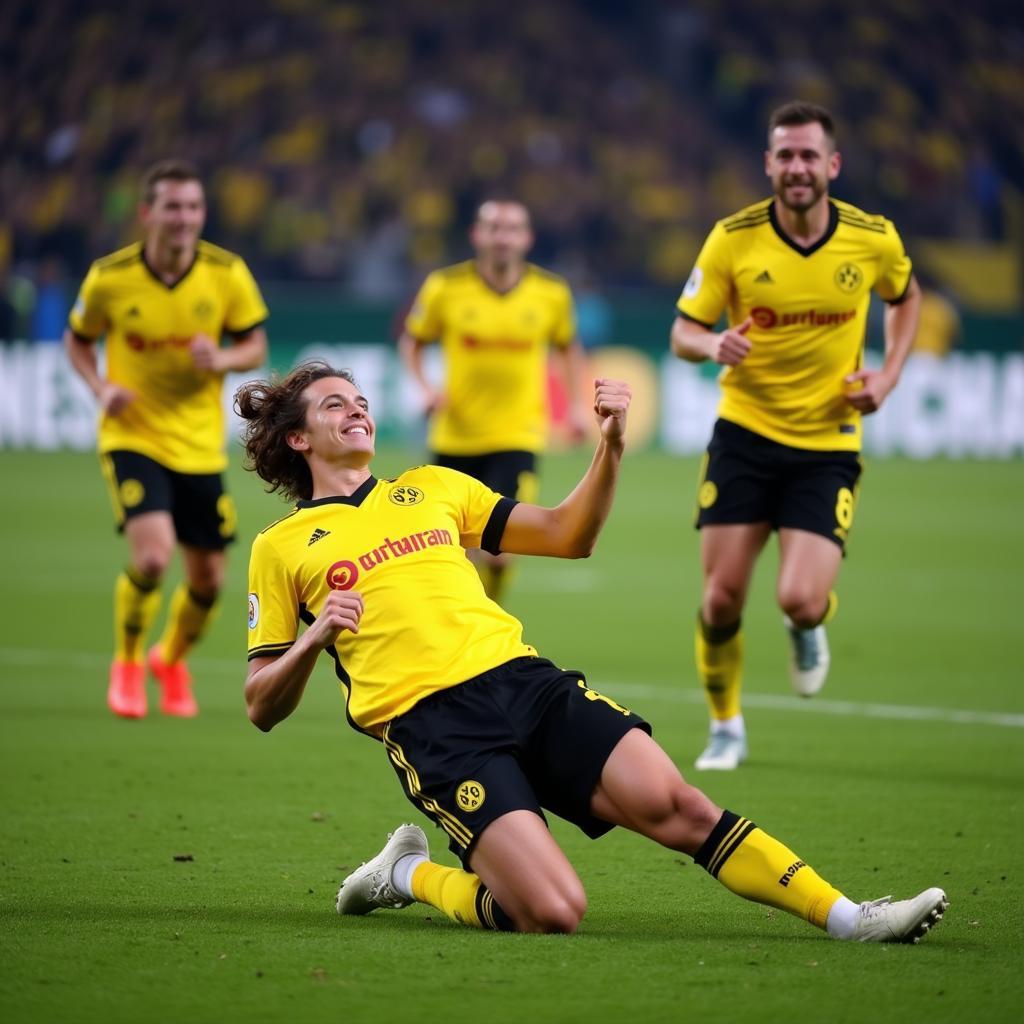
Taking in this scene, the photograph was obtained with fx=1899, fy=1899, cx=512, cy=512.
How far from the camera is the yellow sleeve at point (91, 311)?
9.18 meters

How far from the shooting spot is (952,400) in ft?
84.1

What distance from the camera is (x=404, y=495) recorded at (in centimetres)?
519

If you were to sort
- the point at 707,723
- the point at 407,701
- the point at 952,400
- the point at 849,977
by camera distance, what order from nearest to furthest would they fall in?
the point at 849,977 → the point at 407,701 → the point at 707,723 → the point at 952,400

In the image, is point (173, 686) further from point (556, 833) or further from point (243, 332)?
point (556, 833)

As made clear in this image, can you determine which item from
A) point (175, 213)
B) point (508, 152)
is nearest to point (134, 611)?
point (175, 213)

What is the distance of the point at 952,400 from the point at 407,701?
71.2 ft

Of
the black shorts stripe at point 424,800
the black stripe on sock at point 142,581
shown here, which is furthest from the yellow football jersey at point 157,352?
the black shorts stripe at point 424,800

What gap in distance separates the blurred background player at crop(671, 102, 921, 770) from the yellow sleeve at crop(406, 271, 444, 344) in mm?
3649

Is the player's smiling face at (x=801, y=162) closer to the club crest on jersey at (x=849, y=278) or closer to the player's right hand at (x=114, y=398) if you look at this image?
the club crest on jersey at (x=849, y=278)

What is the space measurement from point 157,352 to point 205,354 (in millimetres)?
391

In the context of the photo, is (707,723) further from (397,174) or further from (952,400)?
(397,174)

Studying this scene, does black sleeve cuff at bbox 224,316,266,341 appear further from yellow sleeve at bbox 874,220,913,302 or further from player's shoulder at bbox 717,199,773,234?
yellow sleeve at bbox 874,220,913,302

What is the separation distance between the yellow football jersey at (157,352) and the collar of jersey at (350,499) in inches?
160

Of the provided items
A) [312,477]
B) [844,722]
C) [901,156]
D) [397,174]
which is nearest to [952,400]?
[901,156]
